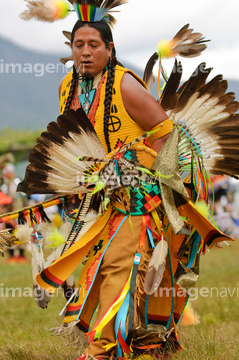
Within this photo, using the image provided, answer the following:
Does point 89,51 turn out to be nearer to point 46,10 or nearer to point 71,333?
point 46,10

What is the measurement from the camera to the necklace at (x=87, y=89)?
354cm

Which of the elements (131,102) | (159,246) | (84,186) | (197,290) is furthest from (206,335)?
(197,290)

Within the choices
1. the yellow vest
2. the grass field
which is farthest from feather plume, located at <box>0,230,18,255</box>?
the yellow vest

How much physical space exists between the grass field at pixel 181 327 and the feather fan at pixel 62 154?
2.71 ft

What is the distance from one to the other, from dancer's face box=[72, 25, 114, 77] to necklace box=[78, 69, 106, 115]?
4 centimetres

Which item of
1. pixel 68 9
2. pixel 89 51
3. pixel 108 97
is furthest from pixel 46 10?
pixel 108 97

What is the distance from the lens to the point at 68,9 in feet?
12.1

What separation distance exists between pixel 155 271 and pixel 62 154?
2.76 feet

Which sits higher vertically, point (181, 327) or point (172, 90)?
point (172, 90)

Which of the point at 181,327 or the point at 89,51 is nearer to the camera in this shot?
the point at 89,51

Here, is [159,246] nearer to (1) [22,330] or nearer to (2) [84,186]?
(2) [84,186]

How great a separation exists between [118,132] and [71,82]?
500mm

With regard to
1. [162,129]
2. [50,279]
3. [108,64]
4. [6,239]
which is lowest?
[50,279]

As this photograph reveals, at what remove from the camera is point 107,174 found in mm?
3379
